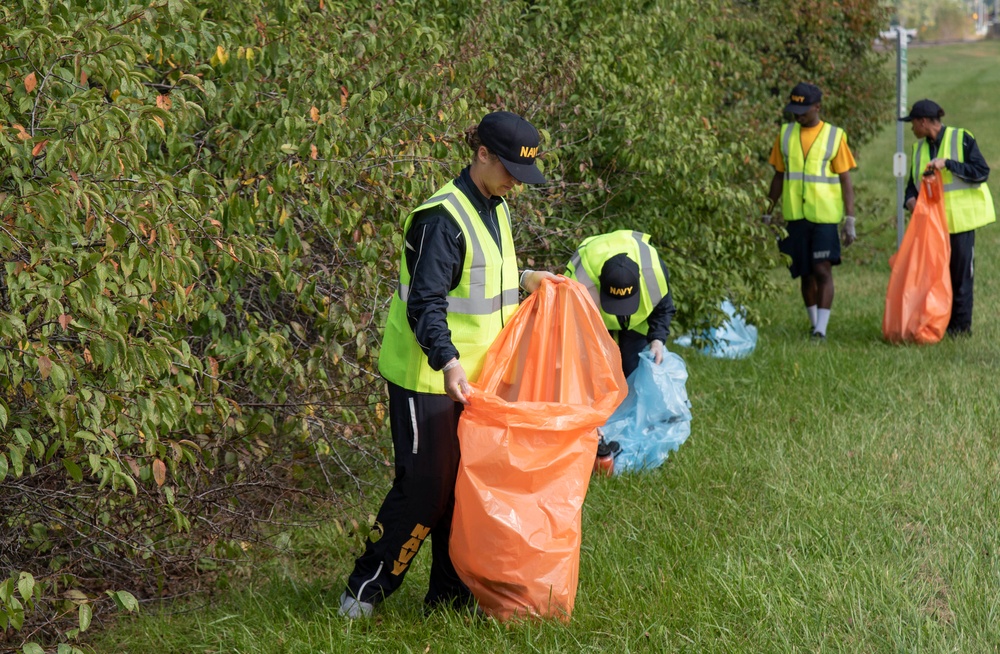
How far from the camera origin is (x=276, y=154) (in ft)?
14.0

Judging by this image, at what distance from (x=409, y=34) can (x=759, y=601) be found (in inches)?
110

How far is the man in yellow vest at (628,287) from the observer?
4914 millimetres

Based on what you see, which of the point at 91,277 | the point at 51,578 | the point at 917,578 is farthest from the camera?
the point at 917,578

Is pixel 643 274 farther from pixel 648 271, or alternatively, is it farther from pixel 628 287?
pixel 628 287

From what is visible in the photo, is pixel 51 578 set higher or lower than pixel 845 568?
higher

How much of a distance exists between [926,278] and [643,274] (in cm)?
343

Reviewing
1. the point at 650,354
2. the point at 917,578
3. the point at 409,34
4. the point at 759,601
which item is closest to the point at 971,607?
the point at 917,578

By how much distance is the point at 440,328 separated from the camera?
11.0 feet

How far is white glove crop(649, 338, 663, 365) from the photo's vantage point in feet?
17.2

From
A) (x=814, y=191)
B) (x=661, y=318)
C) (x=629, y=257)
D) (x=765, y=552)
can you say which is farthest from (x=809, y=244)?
(x=765, y=552)

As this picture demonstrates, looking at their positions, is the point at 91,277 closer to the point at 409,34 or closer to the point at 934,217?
the point at 409,34

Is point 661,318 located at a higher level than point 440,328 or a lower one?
lower

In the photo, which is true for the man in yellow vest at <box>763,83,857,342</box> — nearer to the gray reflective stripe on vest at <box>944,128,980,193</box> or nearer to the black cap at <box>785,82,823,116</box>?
the black cap at <box>785,82,823,116</box>

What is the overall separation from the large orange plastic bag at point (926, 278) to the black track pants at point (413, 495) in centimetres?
486
